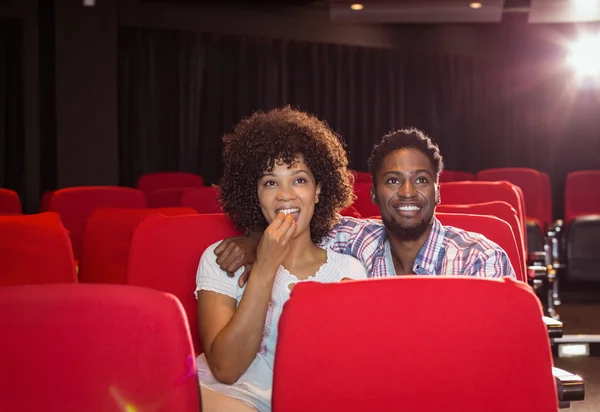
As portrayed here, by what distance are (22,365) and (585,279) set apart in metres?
5.60

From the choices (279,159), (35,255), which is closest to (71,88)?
(35,255)

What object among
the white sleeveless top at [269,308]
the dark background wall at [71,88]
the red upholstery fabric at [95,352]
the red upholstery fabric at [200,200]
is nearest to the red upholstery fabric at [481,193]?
the red upholstery fabric at [200,200]

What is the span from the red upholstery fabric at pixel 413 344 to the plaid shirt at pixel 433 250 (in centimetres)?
82

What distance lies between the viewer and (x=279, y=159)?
2.26 metres

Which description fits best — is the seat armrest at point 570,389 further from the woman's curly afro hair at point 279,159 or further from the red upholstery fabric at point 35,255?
the red upholstery fabric at point 35,255

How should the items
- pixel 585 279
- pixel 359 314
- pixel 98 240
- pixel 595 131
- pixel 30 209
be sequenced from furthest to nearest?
pixel 595 131
pixel 30 209
pixel 585 279
pixel 98 240
pixel 359 314

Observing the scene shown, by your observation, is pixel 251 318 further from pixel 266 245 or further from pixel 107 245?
pixel 107 245

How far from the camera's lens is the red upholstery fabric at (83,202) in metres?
4.22

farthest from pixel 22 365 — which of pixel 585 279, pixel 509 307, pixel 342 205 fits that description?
pixel 585 279

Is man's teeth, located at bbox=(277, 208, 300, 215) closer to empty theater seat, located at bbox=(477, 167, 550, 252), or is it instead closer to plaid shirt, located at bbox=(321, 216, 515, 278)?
plaid shirt, located at bbox=(321, 216, 515, 278)

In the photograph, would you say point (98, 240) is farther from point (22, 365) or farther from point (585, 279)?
point (585, 279)

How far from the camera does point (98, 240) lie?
10.2 feet

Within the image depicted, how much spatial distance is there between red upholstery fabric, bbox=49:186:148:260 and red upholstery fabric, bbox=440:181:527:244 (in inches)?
60.4

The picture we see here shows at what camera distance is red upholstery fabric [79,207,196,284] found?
10.1 ft
